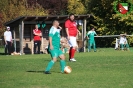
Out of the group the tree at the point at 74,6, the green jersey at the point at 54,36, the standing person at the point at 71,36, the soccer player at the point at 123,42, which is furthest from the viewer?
the tree at the point at 74,6

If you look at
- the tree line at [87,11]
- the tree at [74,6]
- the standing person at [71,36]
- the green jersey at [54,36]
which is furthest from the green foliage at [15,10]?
the green jersey at [54,36]

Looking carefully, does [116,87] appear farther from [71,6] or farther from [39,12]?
[71,6]

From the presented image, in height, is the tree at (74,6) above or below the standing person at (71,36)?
above

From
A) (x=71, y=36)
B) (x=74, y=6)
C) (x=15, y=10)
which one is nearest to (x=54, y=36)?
(x=71, y=36)

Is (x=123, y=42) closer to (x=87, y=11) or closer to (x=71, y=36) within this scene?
(x=71, y=36)

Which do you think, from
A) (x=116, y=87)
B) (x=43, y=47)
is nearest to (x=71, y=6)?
(x=43, y=47)

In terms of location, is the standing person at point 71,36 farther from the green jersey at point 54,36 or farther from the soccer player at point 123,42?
the soccer player at point 123,42

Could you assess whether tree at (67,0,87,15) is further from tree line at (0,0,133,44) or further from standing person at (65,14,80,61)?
standing person at (65,14,80,61)

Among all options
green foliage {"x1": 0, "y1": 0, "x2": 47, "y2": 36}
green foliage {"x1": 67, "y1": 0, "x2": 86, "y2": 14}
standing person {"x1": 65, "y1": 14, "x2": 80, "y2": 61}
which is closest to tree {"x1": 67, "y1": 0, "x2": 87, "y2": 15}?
green foliage {"x1": 67, "y1": 0, "x2": 86, "y2": 14}

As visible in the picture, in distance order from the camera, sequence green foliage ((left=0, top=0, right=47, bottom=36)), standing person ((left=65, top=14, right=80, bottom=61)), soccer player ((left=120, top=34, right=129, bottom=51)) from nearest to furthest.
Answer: standing person ((left=65, top=14, right=80, bottom=61)) → soccer player ((left=120, top=34, right=129, bottom=51)) → green foliage ((left=0, top=0, right=47, bottom=36))

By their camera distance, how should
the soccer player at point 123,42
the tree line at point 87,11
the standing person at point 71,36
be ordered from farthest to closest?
the tree line at point 87,11, the soccer player at point 123,42, the standing person at point 71,36

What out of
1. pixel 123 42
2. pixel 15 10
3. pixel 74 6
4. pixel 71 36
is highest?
pixel 74 6

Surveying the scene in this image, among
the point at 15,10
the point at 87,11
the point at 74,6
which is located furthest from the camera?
the point at 74,6

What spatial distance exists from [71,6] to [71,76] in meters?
48.0
